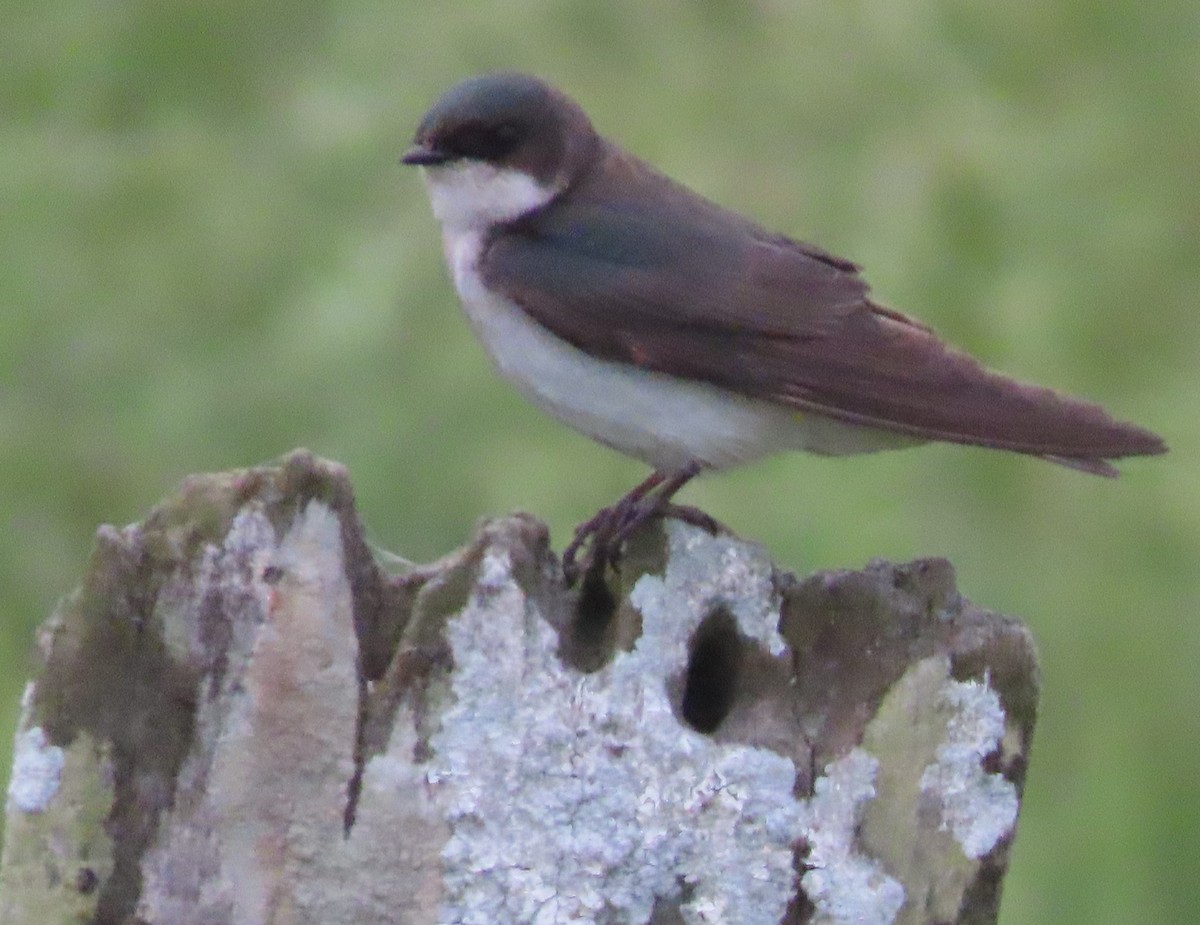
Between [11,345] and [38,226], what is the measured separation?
199mm

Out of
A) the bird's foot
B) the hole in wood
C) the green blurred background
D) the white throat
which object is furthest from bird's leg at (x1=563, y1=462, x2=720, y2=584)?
the green blurred background

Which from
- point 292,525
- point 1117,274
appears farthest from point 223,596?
point 1117,274

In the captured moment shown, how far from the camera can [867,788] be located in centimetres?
190

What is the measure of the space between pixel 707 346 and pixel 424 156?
19.5 inches

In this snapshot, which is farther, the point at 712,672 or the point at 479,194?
the point at 479,194

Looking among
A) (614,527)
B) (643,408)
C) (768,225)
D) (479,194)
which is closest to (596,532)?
(614,527)

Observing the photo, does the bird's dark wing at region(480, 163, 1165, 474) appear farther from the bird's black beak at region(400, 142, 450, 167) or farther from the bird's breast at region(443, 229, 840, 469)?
the bird's black beak at region(400, 142, 450, 167)

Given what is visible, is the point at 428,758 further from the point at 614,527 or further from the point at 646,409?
the point at 646,409

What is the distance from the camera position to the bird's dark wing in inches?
105

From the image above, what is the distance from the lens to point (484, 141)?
3.11 m

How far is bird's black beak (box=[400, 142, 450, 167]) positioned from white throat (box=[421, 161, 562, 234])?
0.02 m

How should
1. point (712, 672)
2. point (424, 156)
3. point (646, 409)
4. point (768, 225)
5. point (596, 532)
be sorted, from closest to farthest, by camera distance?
point (712, 672) → point (596, 532) → point (646, 409) → point (424, 156) → point (768, 225)

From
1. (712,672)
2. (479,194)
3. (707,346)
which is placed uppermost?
(479,194)

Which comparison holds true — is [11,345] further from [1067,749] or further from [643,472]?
[1067,749]
